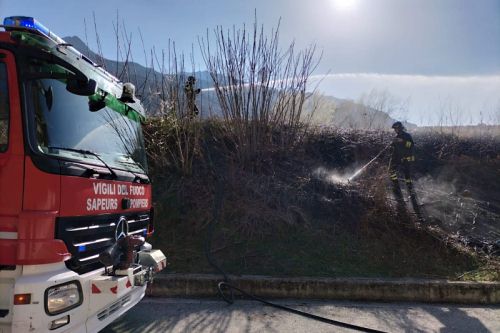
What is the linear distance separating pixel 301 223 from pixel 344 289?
71.8 inches

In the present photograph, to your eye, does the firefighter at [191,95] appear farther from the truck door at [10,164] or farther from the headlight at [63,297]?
the headlight at [63,297]

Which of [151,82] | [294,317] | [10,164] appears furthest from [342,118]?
[10,164]

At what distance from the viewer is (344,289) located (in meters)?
5.69

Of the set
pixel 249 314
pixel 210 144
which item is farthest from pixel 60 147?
pixel 210 144

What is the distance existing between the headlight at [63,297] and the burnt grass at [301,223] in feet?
10.4

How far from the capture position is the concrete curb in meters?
5.65

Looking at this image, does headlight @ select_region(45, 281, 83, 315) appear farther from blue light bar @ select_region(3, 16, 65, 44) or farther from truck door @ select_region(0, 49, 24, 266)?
blue light bar @ select_region(3, 16, 65, 44)

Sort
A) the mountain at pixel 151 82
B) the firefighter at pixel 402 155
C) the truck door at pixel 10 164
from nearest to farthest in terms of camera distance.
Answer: the truck door at pixel 10 164
the firefighter at pixel 402 155
the mountain at pixel 151 82

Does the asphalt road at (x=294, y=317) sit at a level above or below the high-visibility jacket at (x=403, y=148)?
below

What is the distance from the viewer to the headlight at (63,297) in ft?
8.97

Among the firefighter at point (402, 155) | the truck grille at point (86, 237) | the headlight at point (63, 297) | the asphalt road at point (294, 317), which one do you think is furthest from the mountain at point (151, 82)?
the headlight at point (63, 297)

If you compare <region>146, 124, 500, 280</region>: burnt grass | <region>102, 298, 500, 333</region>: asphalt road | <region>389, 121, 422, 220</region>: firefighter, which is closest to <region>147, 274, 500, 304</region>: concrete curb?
<region>102, 298, 500, 333</region>: asphalt road

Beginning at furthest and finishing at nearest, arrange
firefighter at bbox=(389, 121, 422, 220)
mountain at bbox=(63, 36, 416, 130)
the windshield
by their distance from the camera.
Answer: mountain at bbox=(63, 36, 416, 130) → firefighter at bbox=(389, 121, 422, 220) → the windshield

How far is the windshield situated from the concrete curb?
2091mm
